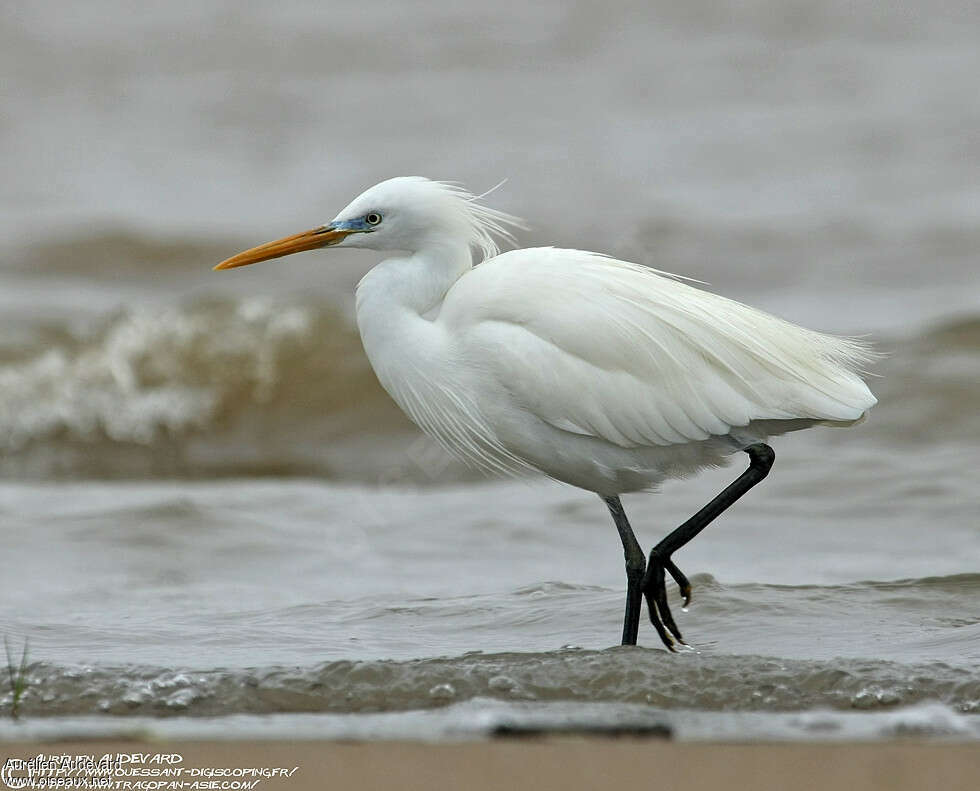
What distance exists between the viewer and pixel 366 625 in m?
5.47

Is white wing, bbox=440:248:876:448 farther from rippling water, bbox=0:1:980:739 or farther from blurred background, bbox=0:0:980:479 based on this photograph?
blurred background, bbox=0:0:980:479

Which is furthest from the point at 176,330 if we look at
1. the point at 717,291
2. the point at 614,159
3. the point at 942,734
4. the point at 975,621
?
the point at 942,734

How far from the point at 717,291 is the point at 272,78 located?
7.24 metres

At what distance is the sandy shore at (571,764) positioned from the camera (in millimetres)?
3252

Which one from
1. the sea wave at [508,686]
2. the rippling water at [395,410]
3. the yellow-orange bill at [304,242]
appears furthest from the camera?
the yellow-orange bill at [304,242]

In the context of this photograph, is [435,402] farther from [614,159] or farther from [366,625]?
[614,159]

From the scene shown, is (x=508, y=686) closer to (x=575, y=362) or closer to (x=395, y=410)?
(x=575, y=362)

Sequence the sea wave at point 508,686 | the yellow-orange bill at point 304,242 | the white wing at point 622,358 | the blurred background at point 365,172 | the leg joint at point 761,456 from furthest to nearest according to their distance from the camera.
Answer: the blurred background at point 365,172 → the leg joint at point 761,456 → the yellow-orange bill at point 304,242 → the white wing at point 622,358 → the sea wave at point 508,686

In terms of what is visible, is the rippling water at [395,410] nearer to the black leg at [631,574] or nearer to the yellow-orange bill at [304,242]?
the black leg at [631,574]

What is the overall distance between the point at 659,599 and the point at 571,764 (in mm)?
1760

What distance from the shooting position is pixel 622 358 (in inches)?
192

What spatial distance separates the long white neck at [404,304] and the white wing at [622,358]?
8 centimetres

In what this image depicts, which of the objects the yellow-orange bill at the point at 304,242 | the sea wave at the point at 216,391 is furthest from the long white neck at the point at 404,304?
the sea wave at the point at 216,391

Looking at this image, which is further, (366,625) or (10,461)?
(10,461)
